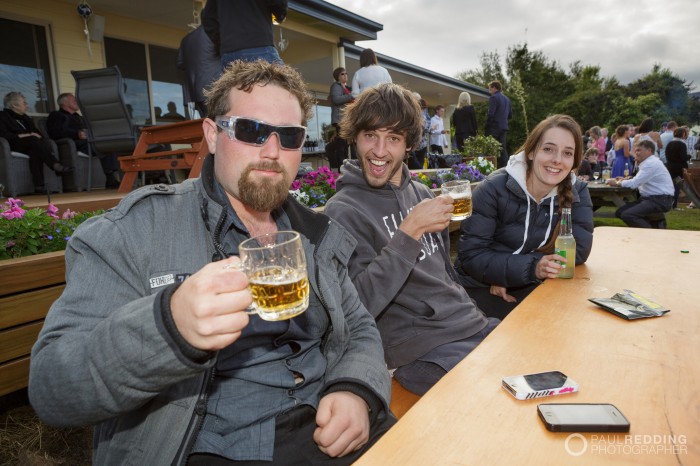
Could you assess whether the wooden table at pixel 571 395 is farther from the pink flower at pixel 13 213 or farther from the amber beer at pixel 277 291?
the pink flower at pixel 13 213

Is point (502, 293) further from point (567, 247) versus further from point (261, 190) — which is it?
point (261, 190)

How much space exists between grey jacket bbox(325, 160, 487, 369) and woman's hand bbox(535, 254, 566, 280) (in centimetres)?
45

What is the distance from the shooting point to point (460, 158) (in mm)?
9211

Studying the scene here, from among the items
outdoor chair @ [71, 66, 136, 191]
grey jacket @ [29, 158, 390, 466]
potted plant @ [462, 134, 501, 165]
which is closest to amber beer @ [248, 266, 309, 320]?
grey jacket @ [29, 158, 390, 466]

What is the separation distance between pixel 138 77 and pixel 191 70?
5594 millimetres

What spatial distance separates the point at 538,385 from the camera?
116 centimetres

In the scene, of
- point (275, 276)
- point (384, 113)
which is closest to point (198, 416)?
point (275, 276)

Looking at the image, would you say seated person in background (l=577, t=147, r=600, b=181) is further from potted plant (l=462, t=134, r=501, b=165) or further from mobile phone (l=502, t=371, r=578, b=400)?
mobile phone (l=502, t=371, r=578, b=400)

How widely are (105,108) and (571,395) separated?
582 cm

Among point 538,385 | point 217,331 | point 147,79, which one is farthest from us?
point 147,79

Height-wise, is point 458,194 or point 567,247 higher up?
point 458,194

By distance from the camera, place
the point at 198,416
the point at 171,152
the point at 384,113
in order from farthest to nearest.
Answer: the point at 171,152 < the point at 384,113 < the point at 198,416

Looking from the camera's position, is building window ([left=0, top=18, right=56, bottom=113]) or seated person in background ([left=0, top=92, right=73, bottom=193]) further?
building window ([left=0, top=18, right=56, bottom=113])

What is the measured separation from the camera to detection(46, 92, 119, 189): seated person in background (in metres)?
6.88
